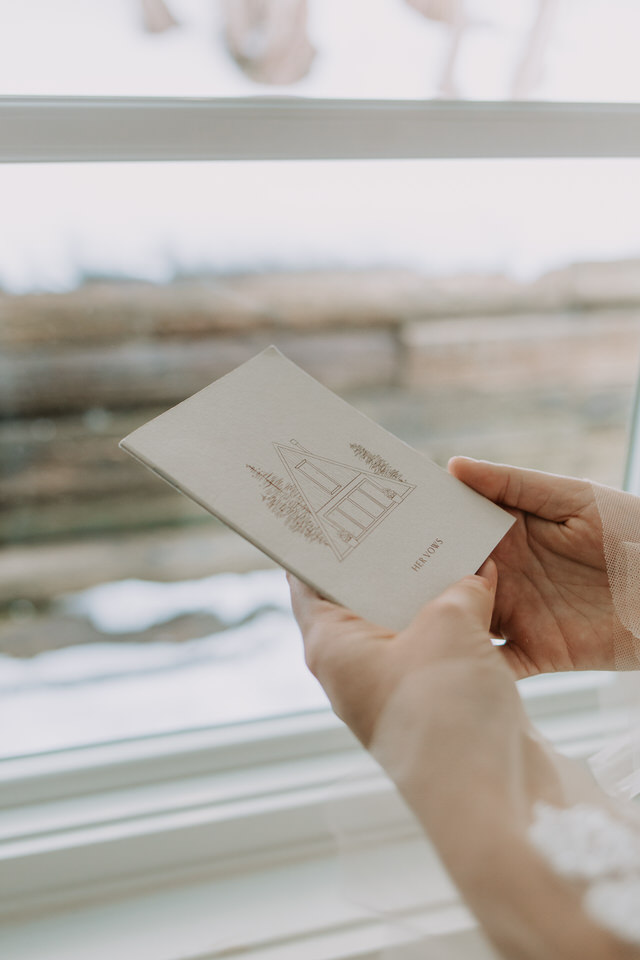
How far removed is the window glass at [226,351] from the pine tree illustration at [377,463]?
0.28 metres

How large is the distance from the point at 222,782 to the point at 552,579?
0.47 metres

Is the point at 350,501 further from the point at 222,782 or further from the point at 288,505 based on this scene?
the point at 222,782

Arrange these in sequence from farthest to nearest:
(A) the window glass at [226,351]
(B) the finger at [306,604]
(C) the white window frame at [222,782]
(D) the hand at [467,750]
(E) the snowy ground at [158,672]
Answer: (E) the snowy ground at [158,672] → (A) the window glass at [226,351] → (C) the white window frame at [222,782] → (B) the finger at [306,604] → (D) the hand at [467,750]

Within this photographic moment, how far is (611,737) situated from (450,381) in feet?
1.49

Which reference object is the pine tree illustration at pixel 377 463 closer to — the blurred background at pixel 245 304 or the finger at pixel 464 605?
the finger at pixel 464 605

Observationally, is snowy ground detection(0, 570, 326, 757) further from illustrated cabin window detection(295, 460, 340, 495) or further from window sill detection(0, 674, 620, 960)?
illustrated cabin window detection(295, 460, 340, 495)

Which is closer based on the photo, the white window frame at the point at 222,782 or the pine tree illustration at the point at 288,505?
the pine tree illustration at the point at 288,505

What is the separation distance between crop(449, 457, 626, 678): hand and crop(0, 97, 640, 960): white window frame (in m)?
0.10

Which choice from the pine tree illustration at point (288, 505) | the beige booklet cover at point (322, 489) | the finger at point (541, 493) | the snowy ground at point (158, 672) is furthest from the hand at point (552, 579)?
the snowy ground at point (158, 672)

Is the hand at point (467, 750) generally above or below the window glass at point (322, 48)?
below

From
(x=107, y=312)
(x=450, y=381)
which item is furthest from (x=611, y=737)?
(x=107, y=312)

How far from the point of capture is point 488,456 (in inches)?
35.9

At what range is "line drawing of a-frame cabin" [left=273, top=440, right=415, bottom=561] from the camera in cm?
50

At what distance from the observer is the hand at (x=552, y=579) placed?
64 centimetres
